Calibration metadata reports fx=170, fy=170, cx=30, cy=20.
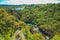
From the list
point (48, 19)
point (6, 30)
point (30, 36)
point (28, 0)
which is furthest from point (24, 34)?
point (28, 0)

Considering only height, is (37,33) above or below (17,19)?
below

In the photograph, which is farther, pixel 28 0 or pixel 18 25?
pixel 28 0

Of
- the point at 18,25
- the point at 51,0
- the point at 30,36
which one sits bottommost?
the point at 30,36

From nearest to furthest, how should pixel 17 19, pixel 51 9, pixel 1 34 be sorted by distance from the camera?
pixel 1 34 → pixel 17 19 → pixel 51 9

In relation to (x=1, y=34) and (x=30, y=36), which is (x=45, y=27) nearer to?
(x=30, y=36)

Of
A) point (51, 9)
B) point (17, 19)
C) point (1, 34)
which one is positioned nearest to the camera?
point (1, 34)

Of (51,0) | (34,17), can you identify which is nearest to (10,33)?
(34,17)
